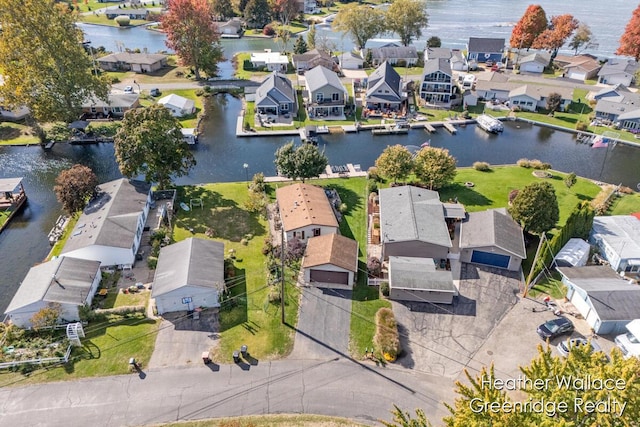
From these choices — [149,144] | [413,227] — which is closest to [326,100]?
[149,144]

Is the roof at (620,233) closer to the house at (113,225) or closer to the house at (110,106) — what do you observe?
the house at (113,225)

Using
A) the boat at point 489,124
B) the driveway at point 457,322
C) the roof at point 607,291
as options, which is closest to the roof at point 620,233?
the roof at point 607,291

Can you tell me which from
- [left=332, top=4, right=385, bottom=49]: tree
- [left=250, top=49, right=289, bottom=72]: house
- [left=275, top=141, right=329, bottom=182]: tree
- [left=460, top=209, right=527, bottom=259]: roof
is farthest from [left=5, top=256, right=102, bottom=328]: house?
[left=332, top=4, right=385, bottom=49]: tree

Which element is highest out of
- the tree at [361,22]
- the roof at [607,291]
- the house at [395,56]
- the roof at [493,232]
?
the tree at [361,22]

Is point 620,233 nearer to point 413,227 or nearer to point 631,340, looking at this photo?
point 631,340

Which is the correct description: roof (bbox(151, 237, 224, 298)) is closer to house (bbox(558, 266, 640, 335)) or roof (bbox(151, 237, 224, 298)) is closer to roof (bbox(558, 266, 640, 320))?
house (bbox(558, 266, 640, 335))

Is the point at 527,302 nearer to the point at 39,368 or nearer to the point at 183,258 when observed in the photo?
the point at 183,258
